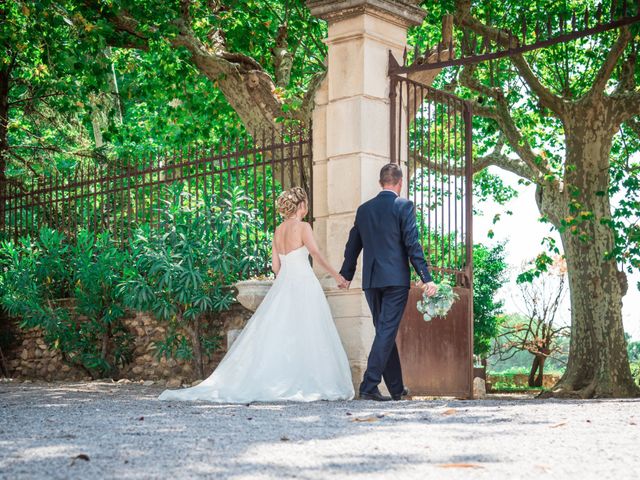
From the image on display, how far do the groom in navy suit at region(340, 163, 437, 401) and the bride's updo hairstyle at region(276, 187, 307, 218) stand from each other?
2.72 feet

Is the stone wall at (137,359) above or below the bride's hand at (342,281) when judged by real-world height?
below

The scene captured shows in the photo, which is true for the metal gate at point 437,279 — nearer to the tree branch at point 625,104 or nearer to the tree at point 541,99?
the tree at point 541,99

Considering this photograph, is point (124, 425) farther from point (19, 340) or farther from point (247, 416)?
point (19, 340)

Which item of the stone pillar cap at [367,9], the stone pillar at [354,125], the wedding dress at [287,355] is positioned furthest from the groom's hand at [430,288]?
the stone pillar cap at [367,9]

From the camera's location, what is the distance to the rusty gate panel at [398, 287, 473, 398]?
9.52 meters

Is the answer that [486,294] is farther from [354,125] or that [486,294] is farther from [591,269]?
[354,125]

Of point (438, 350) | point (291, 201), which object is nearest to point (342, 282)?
point (291, 201)

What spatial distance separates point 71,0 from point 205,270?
4690 millimetres

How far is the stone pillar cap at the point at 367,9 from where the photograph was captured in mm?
9477

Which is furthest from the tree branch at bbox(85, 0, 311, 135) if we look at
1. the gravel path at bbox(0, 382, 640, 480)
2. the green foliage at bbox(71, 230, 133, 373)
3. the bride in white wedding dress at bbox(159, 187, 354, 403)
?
the gravel path at bbox(0, 382, 640, 480)

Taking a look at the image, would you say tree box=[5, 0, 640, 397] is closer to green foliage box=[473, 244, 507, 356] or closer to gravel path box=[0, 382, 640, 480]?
gravel path box=[0, 382, 640, 480]

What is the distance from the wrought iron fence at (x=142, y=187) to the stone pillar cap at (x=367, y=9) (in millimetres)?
1420

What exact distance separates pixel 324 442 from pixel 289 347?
3639 millimetres

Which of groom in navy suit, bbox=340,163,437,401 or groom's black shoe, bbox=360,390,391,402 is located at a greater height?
groom in navy suit, bbox=340,163,437,401
